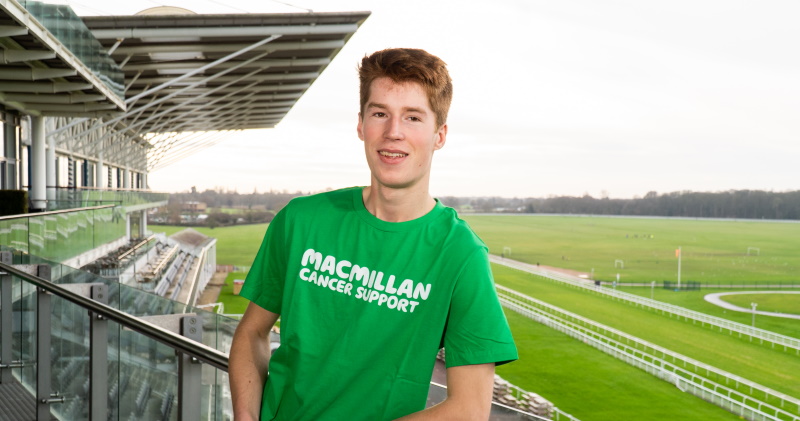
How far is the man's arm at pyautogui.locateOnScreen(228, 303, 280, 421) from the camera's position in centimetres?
176

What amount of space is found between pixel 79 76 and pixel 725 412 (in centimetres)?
2930

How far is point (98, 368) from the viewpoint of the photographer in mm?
2842

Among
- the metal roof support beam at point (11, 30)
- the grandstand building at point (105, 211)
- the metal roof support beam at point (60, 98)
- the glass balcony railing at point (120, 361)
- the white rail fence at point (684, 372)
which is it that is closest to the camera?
the glass balcony railing at point (120, 361)

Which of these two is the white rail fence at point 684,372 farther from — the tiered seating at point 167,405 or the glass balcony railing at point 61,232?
the tiered seating at point 167,405

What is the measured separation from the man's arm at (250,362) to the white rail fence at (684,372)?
91.6ft

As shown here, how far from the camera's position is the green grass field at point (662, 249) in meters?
104

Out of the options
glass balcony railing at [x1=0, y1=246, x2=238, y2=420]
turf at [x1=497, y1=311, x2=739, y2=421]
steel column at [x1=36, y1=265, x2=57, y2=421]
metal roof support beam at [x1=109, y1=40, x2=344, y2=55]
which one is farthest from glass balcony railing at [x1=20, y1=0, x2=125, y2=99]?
turf at [x1=497, y1=311, x2=739, y2=421]

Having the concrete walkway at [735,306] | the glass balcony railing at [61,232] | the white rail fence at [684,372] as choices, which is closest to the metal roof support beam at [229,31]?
the glass balcony railing at [61,232]

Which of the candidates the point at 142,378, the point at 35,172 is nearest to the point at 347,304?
the point at 142,378

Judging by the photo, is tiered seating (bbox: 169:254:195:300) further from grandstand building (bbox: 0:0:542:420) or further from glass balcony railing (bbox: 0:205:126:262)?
glass balcony railing (bbox: 0:205:126:262)

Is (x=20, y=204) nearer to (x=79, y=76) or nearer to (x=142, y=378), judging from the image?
(x=79, y=76)

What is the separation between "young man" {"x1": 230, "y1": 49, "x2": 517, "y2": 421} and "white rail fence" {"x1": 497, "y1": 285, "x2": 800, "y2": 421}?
28.0m

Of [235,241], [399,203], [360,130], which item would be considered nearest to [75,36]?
[360,130]

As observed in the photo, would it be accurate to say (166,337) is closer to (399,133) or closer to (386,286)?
(386,286)
